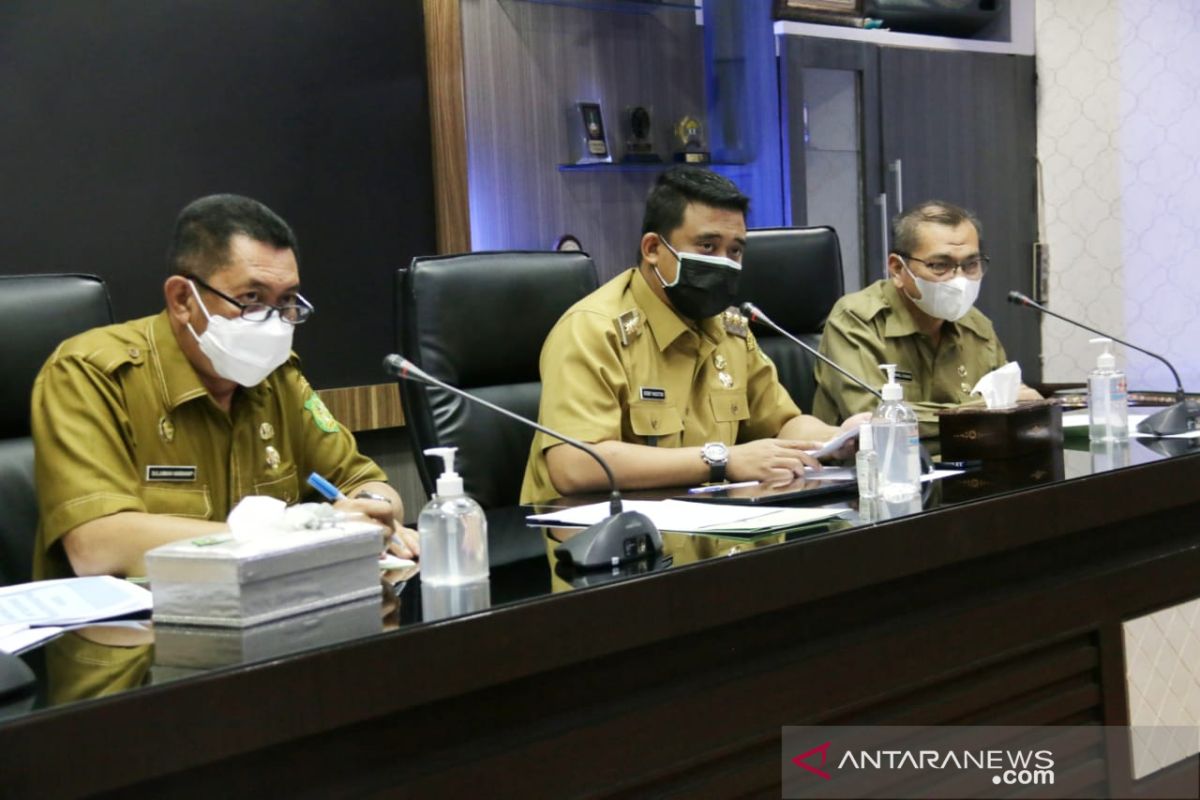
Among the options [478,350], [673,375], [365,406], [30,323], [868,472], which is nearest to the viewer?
[868,472]

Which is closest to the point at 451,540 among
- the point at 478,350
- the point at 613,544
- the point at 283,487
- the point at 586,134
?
the point at 613,544

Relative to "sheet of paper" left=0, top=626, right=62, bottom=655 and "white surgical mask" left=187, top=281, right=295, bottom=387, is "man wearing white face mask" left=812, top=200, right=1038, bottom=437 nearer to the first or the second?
"white surgical mask" left=187, top=281, right=295, bottom=387

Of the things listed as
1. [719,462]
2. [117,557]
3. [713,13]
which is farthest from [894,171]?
[117,557]

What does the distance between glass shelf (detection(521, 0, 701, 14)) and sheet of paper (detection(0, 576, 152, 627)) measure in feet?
8.34

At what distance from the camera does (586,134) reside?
3.62 metres

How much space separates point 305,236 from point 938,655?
6.52 ft

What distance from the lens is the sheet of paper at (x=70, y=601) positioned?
125cm

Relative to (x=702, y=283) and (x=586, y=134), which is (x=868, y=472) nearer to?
(x=702, y=283)

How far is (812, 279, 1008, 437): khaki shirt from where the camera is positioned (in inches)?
106

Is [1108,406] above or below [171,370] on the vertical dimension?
below

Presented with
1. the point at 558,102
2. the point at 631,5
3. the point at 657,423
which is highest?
the point at 631,5

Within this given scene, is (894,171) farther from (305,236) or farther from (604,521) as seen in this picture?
(604,521)

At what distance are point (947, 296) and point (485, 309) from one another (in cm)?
101

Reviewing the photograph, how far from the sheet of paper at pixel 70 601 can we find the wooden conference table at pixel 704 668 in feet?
0.93
